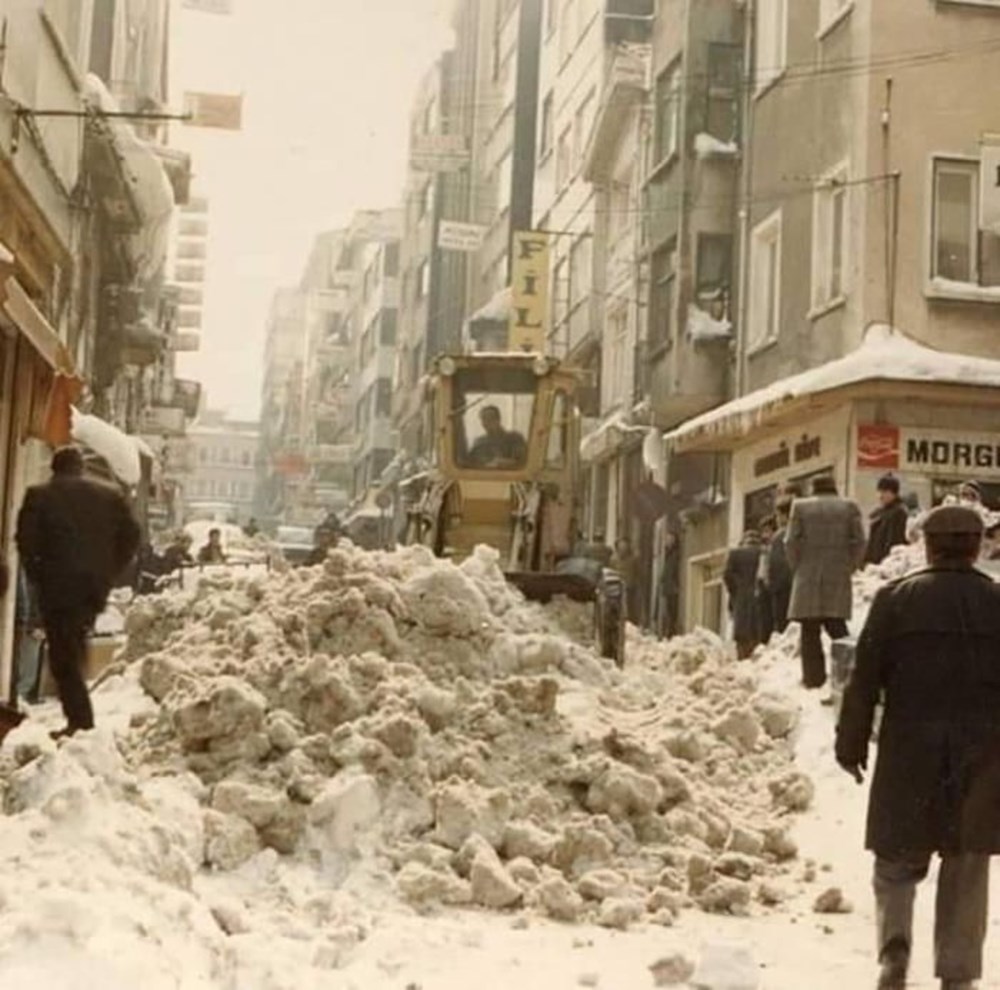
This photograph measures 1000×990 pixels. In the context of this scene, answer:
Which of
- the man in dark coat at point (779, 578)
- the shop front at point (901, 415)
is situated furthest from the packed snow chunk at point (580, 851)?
the shop front at point (901, 415)

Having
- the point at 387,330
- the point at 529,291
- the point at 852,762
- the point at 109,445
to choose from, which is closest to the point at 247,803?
the point at 852,762

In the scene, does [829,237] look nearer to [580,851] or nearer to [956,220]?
[956,220]

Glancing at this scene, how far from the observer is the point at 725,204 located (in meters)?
27.2

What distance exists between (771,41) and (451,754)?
1799 centimetres

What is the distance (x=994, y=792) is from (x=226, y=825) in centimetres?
364

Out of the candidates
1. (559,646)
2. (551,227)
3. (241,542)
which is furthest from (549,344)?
(559,646)

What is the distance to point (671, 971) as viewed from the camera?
21.7 ft

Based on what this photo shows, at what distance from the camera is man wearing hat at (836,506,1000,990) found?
243 inches

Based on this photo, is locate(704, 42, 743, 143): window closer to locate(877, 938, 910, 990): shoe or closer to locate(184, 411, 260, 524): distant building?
locate(877, 938, 910, 990): shoe

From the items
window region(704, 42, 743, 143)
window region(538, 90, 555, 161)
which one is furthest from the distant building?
window region(704, 42, 743, 143)

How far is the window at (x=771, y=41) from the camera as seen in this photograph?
2477 cm

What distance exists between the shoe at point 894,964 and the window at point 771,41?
19747 mm

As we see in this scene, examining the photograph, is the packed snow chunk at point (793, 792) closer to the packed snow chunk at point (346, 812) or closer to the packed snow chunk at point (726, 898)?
the packed snow chunk at point (726, 898)

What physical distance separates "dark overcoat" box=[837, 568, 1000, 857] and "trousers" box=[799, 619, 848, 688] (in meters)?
6.64
